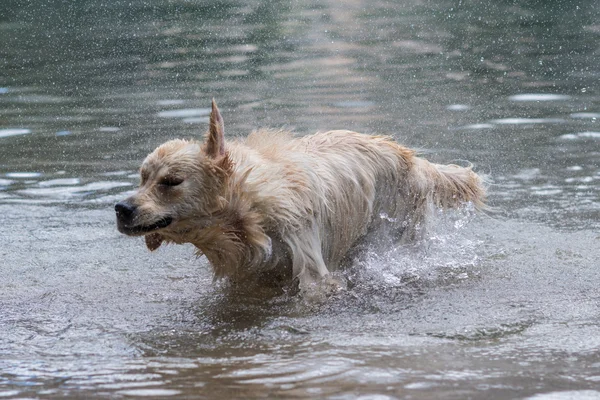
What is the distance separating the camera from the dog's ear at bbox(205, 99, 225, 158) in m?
5.88

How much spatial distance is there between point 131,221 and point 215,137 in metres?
0.74

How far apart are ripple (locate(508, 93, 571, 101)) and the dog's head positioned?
739cm

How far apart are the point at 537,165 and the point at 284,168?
421 centimetres

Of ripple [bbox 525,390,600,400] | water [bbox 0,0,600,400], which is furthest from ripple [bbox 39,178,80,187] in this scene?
ripple [bbox 525,390,600,400]

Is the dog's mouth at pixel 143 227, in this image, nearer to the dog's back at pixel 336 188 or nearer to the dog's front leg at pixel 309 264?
the dog's back at pixel 336 188

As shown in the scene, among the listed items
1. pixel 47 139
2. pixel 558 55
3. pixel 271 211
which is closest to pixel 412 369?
pixel 271 211

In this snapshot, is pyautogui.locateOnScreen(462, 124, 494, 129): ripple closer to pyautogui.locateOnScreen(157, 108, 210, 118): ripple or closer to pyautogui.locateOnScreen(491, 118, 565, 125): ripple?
pyautogui.locateOnScreen(491, 118, 565, 125): ripple

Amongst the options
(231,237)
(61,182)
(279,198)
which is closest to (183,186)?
(231,237)

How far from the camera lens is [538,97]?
494 inches

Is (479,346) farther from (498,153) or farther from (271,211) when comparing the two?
(498,153)

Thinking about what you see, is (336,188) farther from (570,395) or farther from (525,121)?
(525,121)

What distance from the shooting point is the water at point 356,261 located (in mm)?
5297

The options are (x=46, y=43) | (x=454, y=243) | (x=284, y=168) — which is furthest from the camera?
(x=46, y=43)

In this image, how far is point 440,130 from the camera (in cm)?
1108
